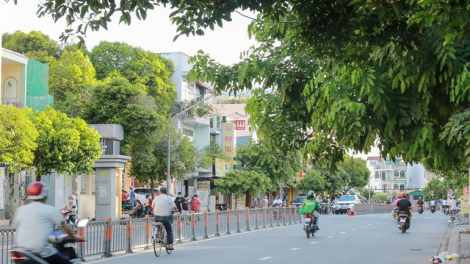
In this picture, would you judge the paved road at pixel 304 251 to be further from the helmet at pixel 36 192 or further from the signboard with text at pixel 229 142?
the signboard with text at pixel 229 142

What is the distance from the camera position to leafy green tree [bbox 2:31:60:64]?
60.8 meters

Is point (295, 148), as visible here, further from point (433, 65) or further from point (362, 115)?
point (433, 65)

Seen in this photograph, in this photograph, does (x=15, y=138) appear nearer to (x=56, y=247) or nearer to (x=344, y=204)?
(x=56, y=247)

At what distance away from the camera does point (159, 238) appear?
19.7m

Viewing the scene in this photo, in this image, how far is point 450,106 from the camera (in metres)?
12.7

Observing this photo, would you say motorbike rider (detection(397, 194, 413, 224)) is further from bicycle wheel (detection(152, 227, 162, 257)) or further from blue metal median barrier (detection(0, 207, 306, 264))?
bicycle wheel (detection(152, 227, 162, 257))

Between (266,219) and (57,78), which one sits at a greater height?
(57,78)

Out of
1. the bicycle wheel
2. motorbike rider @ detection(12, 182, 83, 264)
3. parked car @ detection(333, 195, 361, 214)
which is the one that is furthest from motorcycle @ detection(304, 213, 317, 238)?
parked car @ detection(333, 195, 361, 214)

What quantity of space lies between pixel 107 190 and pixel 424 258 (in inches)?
1012

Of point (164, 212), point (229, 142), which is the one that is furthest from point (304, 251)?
point (229, 142)

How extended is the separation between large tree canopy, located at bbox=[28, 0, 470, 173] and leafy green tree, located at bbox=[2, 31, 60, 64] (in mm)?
46395

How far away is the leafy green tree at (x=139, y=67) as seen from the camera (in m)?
59.9

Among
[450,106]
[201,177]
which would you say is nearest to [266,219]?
[450,106]

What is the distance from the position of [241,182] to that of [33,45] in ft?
67.1
